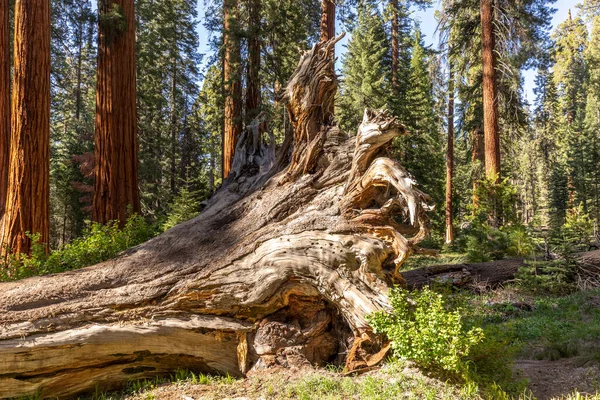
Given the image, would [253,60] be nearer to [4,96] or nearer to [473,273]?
[4,96]

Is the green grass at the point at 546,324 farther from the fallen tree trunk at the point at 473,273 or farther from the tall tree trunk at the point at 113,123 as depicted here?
the tall tree trunk at the point at 113,123

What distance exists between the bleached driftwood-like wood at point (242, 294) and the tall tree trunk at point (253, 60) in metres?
8.24

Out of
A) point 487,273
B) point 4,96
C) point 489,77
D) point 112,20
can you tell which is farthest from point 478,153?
point 4,96

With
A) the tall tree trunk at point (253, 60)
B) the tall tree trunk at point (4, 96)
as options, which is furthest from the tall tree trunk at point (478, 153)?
the tall tree trunk at point (4, 96)

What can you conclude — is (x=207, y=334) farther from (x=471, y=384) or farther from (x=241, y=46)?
(x=241, y=46)

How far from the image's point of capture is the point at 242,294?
5.01m

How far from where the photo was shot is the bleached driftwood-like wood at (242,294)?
4480mm

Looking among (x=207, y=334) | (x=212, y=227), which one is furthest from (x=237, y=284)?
(x=212, y=227)

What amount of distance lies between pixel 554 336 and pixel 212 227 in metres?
5.39

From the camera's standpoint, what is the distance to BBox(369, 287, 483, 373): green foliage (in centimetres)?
391

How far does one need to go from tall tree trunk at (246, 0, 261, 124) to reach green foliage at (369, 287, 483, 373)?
9.89 metres

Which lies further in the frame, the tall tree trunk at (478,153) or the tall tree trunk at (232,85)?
the tall tree trunk at (478,153)

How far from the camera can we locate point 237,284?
199 inches

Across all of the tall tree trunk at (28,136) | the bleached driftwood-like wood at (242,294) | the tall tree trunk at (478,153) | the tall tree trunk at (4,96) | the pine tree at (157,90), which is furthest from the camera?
the pine tree at (157,90)
